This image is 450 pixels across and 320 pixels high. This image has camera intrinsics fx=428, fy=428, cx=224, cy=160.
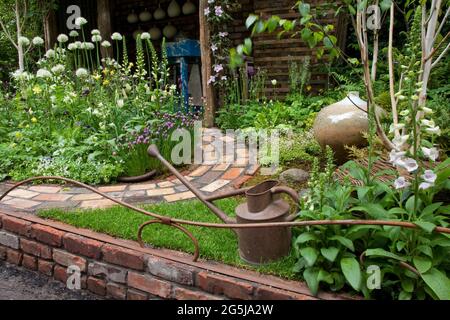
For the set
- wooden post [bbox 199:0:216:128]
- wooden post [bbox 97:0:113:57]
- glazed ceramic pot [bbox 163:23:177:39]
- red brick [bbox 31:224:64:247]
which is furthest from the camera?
glazed ceramic pot [bbox 163:23:177:39]

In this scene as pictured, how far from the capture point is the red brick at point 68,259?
7.71 feet

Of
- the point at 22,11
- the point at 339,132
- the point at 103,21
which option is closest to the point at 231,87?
the point at 339,132

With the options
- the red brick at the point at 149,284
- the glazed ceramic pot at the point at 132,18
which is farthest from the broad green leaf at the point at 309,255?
A: the glazed ceramic pot at the point at 132,18

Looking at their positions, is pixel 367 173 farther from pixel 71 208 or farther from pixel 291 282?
pixel 71 208

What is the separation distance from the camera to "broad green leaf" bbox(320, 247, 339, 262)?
1770mm

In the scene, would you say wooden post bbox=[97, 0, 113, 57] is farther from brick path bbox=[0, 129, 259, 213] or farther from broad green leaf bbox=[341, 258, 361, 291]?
broad green leaf bbox=[341, 258, 361, 291]

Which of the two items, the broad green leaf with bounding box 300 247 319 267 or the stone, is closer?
the broad green leaf with bounding box 300 247 319 267

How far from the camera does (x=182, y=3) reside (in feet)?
25.8

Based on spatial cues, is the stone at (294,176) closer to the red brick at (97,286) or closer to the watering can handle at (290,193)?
the watering can handle at (290,193)

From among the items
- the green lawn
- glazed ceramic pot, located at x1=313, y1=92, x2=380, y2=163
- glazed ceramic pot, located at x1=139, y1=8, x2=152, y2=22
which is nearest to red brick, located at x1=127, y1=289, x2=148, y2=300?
the green lawn

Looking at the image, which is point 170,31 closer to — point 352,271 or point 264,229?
point 264,229

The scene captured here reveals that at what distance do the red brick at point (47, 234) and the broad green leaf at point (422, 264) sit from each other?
5.99 ft

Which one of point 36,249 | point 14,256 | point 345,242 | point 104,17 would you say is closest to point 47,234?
point 36,249

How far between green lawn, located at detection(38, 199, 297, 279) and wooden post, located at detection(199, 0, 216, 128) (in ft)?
8.92
